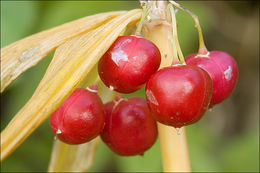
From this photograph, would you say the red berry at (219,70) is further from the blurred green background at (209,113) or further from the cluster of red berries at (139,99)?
the blurred green background at (209,113)

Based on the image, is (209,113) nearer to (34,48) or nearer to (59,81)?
(34,48)

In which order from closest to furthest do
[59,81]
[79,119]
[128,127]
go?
1. [59,81]
2. [79,119]
3. [128,127]

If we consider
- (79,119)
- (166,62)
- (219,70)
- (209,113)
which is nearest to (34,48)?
Answer: (79,119)

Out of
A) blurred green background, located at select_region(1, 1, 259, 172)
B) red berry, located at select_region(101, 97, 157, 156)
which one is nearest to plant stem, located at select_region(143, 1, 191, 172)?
red berry, located at select_region(101, 97, 157, 156)

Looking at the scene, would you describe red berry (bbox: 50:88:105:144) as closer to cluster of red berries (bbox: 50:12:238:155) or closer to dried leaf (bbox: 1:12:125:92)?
cluster of red berries (bbox: 50:12:238:155)

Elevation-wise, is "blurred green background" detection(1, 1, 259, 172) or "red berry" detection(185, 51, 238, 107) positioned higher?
"red berry" detection(185, 51, 238, 107)

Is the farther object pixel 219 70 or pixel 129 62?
pixel 219 70

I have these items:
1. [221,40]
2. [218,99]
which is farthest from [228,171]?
[218,99]

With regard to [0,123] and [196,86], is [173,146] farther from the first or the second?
[0,123]
